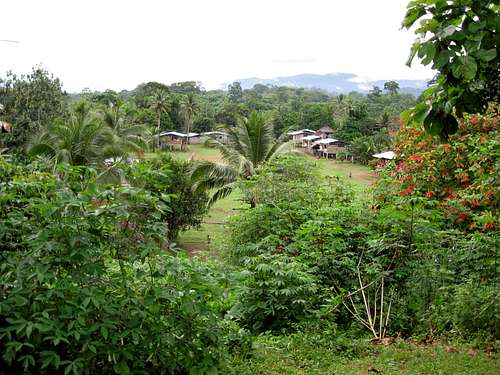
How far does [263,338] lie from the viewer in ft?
15.1

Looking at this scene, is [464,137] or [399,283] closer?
[399,283]

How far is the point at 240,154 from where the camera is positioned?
16.0 metres

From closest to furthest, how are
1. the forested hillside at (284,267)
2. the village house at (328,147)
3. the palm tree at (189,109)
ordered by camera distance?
the forested hillside at (284,267) < the village house at (328,147) < the palm tree at (189,109)

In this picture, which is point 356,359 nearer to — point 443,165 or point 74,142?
point 443,165

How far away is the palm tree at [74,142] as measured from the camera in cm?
1398

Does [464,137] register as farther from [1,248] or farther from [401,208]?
[1,248]

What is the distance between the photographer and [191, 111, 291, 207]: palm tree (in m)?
15.6

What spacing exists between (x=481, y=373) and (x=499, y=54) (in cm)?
251

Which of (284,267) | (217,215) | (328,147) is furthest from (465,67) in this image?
(328,147)

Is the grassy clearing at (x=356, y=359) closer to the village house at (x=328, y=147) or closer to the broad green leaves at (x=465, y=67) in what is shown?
the broad green leaves at (x=465, y=67)

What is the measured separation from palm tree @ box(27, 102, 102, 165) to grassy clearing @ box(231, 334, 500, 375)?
10831 millimetres

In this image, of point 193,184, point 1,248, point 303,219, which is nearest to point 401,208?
point 303,219

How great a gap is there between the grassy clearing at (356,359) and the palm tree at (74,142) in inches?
426

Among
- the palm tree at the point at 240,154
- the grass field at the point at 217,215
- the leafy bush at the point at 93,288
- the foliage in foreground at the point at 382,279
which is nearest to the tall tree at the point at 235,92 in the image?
the grass field at the point at 217,215
